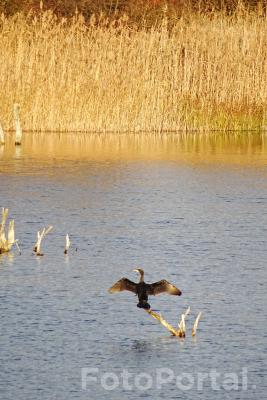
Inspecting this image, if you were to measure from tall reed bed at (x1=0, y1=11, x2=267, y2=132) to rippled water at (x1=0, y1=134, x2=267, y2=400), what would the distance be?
541 centimetres

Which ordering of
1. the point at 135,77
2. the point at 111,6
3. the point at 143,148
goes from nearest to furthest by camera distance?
the point at 143,148 < the point at 135,77 < the point at 111,6

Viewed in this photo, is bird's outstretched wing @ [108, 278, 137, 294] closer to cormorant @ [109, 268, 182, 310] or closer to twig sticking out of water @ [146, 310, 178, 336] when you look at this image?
cormorant @ [109, 268, 182, 310]

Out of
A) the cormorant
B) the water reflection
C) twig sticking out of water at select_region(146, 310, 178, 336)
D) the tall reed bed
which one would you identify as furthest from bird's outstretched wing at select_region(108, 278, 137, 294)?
the tall reed bed

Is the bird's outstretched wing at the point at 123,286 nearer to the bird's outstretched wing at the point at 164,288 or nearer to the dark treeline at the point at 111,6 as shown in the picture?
the bird's outstretched wing at the point at 164,288

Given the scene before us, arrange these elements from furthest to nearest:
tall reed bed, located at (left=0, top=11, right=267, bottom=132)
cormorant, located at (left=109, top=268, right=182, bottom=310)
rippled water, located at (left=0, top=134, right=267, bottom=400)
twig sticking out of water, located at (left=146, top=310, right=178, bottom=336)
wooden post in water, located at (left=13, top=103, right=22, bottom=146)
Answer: tall reed bed, located at (left=0, top=11, right=267, bottom=132) → wooden post in water, located at (left=13, top=103, right=22, bottom=146) → cormorant, located at (left=109, top=268, right=182, bottom=310) → twig sticking out of water, located at (left=146, top=310, right=178, bottom=336) → rippled water, located at (left=0, top=134, right=267, bottom=400)

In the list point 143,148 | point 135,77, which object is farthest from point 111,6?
point 143,148

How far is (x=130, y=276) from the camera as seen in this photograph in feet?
38.6

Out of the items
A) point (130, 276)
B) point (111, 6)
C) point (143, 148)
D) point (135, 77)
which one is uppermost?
point (111, 6)

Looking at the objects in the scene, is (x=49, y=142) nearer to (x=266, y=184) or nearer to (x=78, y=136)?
(x=78, y=136)

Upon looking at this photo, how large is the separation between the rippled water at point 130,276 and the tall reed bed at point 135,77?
5413 millimetres

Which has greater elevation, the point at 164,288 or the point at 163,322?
the point at 164,288

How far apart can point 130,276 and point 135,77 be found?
1609 cm

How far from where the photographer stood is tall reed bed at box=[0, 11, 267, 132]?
89.6 feet

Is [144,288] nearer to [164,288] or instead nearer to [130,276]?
[164,288]
